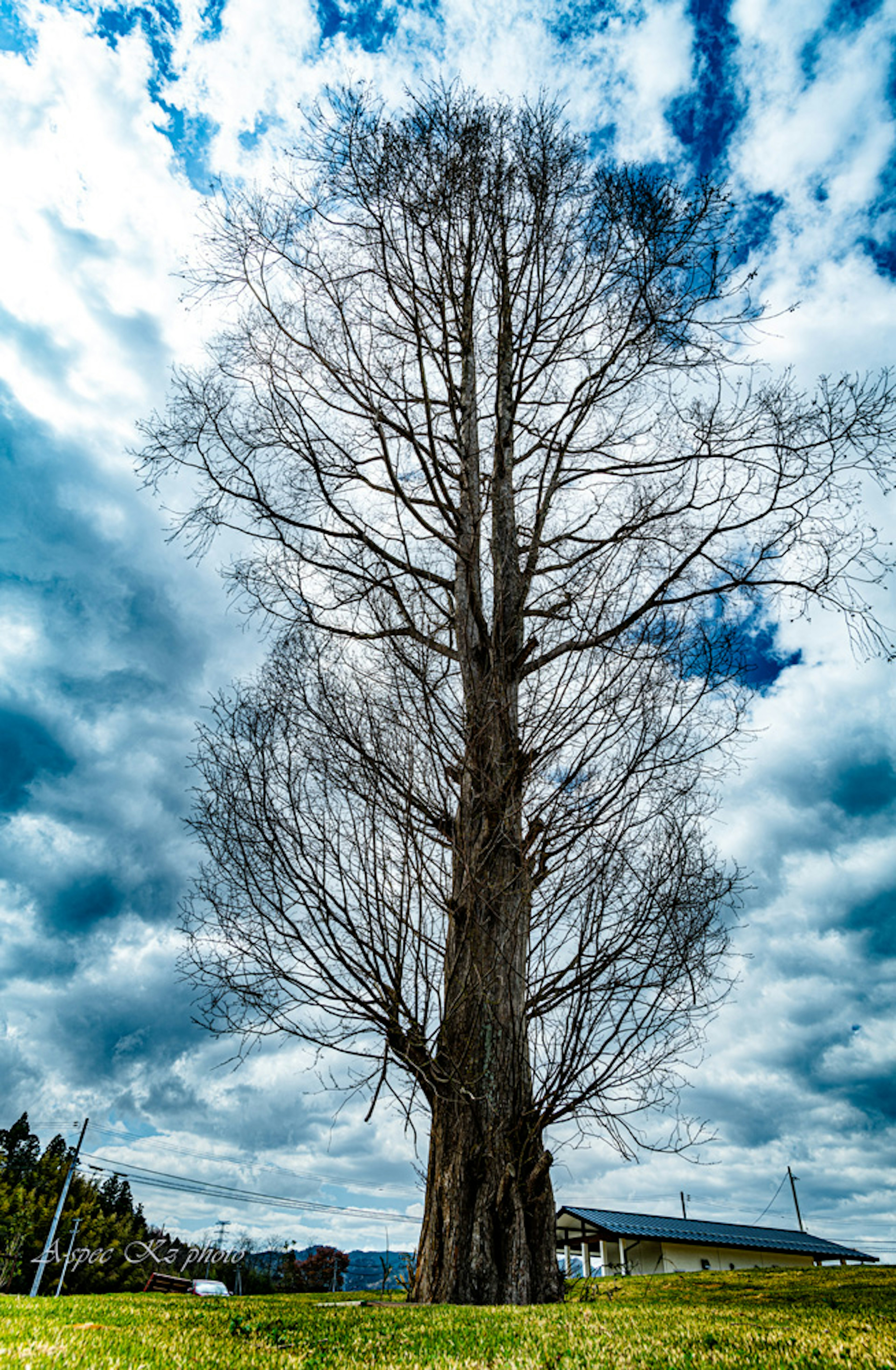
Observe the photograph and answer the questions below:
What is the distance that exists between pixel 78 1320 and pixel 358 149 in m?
9.24

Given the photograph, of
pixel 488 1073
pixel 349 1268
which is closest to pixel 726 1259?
pixel 349 1268

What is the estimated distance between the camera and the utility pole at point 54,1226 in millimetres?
14023

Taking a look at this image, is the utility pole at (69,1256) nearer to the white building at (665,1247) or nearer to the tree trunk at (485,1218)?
the tree trunk at (485,1218)

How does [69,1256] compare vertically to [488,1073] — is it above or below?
below

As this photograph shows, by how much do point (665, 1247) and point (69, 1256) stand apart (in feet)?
87.7

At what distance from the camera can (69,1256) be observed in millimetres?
14016

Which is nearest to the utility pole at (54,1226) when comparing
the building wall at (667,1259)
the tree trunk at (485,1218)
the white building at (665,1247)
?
the tree trunk at (485,1218)

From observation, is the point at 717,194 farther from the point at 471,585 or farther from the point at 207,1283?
the point at 207,1283

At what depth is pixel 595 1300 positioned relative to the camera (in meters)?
6.45

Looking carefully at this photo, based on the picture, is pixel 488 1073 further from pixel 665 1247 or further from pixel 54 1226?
pixel 665 1247

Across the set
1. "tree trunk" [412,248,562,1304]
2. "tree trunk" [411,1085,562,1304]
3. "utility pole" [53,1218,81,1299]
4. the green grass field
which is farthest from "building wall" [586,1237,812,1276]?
the green grass field

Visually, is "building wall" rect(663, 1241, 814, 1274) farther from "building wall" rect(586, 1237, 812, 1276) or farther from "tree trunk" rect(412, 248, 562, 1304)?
"tree trunk" rect(412, 248, 562, 1304)

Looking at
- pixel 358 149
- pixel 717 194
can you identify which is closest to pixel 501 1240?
pixel 717 194

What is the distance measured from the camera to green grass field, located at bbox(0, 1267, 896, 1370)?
2.84m
